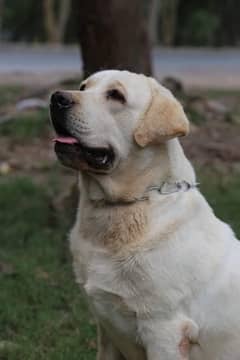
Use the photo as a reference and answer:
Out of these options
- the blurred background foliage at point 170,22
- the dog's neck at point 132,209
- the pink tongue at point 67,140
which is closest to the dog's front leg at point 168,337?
the dog's neck at point 132,209

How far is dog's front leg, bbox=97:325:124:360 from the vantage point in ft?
14.3

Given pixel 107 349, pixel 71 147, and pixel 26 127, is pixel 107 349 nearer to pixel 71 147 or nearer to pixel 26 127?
pixel 71 147

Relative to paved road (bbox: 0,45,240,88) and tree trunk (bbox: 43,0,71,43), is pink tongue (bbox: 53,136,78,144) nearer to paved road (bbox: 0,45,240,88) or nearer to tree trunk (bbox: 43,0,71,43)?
paved road (bbox: 0,45,240,88)

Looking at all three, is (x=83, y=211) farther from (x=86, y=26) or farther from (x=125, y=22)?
(x=125, y=22)

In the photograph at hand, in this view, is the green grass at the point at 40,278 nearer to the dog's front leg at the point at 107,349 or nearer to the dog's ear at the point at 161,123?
the dog's front leg at the point at 107,349

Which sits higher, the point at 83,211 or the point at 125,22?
the point at 83,211

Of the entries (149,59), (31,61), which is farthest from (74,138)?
(31,61)

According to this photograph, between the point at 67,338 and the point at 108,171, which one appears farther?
the point at 67,338

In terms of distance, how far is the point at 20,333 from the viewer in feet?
17.6

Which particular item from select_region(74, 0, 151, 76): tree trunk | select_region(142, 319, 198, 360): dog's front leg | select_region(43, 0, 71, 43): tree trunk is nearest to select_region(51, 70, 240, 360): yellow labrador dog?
select_region(142, 319, 198, 360): dog's front leg

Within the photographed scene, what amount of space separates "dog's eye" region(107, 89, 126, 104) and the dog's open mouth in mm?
223

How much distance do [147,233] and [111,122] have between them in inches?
20.3

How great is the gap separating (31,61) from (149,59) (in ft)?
45.9

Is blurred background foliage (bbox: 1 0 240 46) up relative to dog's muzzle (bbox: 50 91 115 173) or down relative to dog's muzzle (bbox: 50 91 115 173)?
down
